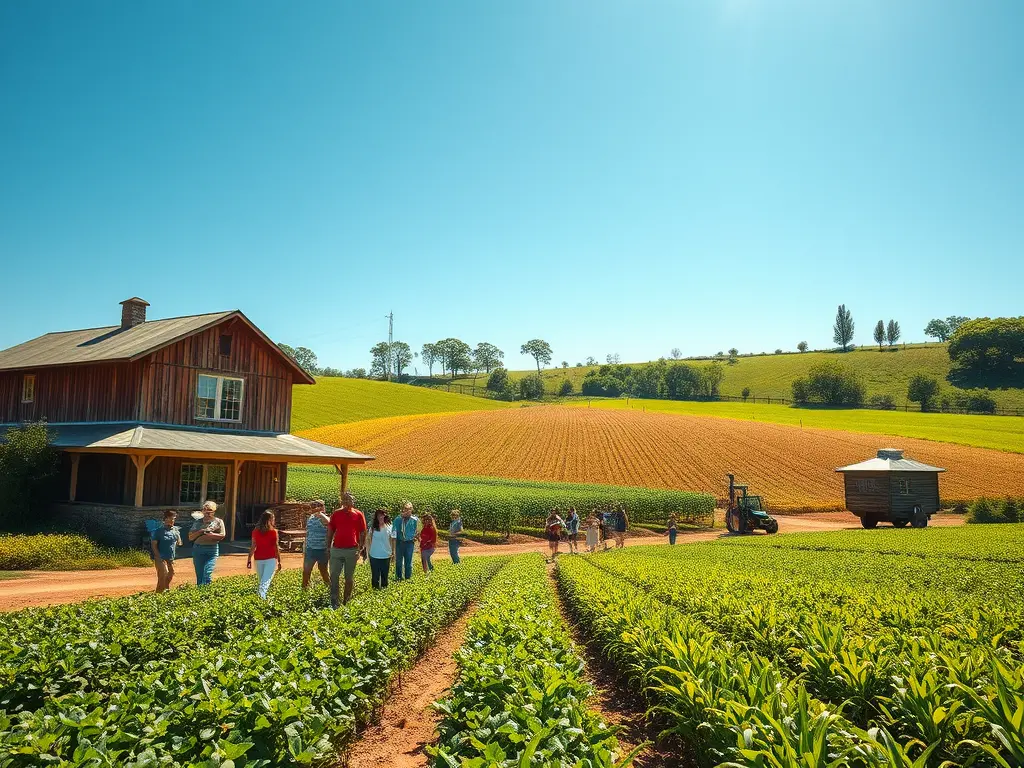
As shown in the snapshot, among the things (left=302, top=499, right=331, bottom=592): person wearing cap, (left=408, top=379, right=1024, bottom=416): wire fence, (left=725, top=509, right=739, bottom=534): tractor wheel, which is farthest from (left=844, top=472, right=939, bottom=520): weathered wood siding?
(left=408, top=379, right=1024, bottom=416): wire fence

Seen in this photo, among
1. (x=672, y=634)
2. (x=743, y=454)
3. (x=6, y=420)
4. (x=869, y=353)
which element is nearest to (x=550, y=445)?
(x=743, y=454)

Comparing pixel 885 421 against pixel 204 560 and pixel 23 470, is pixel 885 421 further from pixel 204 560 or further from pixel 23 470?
pixel 23 470

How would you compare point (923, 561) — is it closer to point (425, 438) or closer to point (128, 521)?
point (128, 521)

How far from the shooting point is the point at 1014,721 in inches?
141

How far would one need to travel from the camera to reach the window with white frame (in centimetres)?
2369

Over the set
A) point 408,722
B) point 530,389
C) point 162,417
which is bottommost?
point 408,722

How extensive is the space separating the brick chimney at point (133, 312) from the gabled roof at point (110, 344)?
1.44ft

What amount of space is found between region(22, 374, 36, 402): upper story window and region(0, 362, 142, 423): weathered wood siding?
16 cm

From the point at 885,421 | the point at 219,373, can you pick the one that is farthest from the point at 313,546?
the point at 885,421

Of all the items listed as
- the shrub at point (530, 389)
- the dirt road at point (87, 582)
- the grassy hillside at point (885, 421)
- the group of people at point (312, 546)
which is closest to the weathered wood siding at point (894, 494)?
the dirt road at point (87, 582)

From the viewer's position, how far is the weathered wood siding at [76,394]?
23.4 meters

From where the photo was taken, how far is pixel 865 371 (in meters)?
121

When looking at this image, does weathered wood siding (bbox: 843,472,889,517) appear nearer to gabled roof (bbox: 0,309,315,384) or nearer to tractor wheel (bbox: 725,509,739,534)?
tractor wheel (bbox: 725,509,739,534)

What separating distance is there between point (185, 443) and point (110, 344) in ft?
25.5
